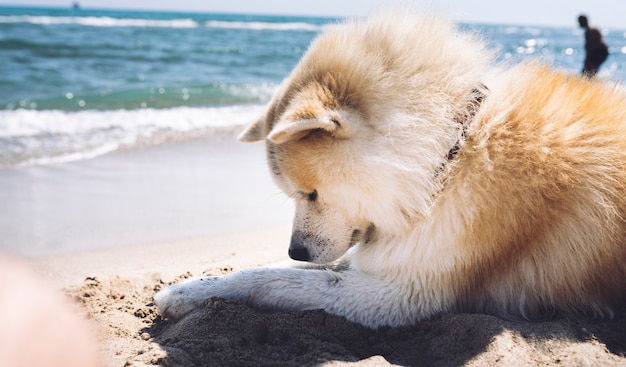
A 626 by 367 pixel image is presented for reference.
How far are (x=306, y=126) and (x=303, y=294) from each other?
32.2 inches

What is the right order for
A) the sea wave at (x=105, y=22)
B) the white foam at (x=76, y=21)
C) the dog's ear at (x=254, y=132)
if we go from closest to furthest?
1. the dog's ear at (x=254, y=132)
2. the white foam at (x=76, y=21)
3. the sea wave at (x=105, y=22)

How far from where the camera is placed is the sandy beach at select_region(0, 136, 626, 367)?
226 cm

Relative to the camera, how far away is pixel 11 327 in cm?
83

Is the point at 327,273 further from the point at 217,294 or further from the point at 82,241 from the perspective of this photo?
the point at 82,241

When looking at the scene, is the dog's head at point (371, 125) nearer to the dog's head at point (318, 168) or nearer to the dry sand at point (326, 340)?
the dog's head at point (318, 168)

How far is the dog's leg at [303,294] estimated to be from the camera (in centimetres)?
254

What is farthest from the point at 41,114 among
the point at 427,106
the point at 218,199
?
the point at 427,106

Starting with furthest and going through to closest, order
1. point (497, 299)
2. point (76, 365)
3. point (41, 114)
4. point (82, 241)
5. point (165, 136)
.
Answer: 1. point (41, 114)
2. point (165, 136)
3. point (82, 241)
4. point (497, 299)
5. point (76, 365)

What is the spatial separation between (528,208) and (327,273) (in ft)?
3.11

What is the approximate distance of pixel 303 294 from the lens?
8.63 feet

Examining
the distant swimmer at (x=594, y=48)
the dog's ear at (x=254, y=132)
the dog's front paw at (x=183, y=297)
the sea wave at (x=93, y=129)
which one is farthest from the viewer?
the distant swimmer at (x=594, y=48)

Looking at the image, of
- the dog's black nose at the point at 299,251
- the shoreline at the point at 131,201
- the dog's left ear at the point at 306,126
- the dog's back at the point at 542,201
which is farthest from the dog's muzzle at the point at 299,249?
the shoreline at the point at 131,201

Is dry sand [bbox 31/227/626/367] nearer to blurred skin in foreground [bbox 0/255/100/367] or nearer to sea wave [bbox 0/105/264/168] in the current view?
blurred skin in foreground [bbox 0/255/100/367]

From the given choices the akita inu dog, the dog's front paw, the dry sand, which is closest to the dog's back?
the akita inu dog
